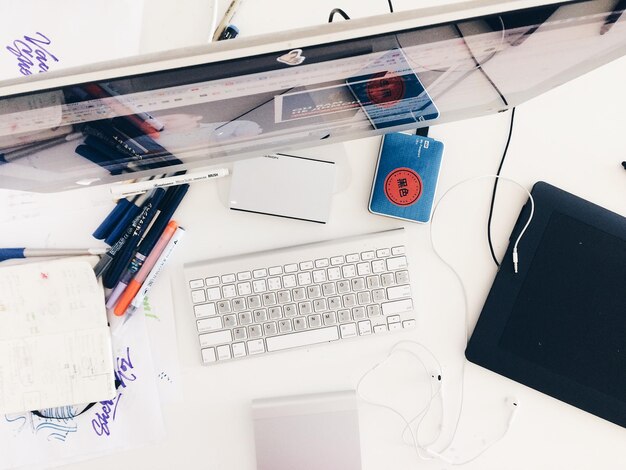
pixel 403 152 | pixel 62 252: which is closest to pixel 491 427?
pixel 403 152

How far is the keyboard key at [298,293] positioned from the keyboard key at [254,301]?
0.05 metres

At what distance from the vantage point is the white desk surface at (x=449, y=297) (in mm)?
694

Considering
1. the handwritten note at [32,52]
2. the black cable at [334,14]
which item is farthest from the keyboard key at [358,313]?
the handwritten note at [32,52]

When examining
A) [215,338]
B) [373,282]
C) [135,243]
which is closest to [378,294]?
[373,282]

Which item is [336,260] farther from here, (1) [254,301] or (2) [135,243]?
(2) [135,243]

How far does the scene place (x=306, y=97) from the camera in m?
0.45

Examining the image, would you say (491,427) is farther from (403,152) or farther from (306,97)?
(306,97)

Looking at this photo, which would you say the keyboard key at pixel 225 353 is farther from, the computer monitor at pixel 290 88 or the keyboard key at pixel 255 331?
the computer monitor at pixel 290 88

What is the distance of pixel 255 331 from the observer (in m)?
0.68

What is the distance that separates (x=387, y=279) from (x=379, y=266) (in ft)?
0.07

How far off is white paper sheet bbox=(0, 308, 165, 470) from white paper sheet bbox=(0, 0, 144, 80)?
34cm

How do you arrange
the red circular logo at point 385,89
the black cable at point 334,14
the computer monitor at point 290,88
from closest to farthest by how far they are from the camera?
the computer monitor at point 290,88 < the red circular logo at point 385,89 < the black cable at point 334,14

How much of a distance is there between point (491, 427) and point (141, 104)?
606 mm

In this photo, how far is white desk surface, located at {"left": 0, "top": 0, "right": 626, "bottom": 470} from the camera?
2.28 feet
